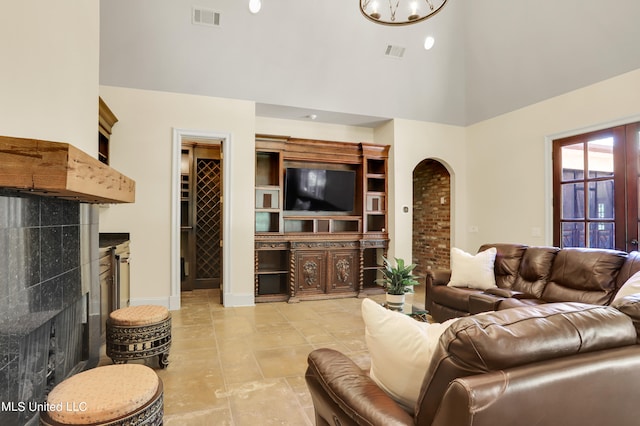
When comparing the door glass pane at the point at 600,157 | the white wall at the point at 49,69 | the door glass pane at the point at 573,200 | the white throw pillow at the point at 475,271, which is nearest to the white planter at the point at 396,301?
the white throw pillow at the point at 475,271

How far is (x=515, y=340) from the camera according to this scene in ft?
2.82

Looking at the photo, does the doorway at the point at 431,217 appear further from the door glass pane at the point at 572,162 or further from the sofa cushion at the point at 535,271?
the sofa cushion at the point at 535,271

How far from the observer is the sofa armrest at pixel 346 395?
1.00 m

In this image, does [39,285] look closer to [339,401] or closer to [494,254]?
[339,401]

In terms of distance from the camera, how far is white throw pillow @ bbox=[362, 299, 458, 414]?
1.08 metres

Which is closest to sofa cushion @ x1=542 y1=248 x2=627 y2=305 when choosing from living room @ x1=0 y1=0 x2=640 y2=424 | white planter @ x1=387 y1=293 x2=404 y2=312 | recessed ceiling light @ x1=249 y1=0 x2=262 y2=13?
white planter @ x1=387 y1=293 x2=404 y2=312

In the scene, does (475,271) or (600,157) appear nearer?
(475,271)

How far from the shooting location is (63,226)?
187 cm

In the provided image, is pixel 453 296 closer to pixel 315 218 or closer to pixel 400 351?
pixel 315 218

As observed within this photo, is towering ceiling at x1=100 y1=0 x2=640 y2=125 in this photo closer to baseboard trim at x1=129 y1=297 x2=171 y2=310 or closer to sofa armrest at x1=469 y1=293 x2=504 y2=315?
baseboard trim at x1=129 y1=297 x2=171 y2=310

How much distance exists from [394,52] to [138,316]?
4.38 m

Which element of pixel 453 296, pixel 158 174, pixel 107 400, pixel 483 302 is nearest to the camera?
pixel 107 400

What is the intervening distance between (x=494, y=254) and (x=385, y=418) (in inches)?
128

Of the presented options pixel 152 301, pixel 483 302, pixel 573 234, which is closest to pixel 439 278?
pixel 483 302
